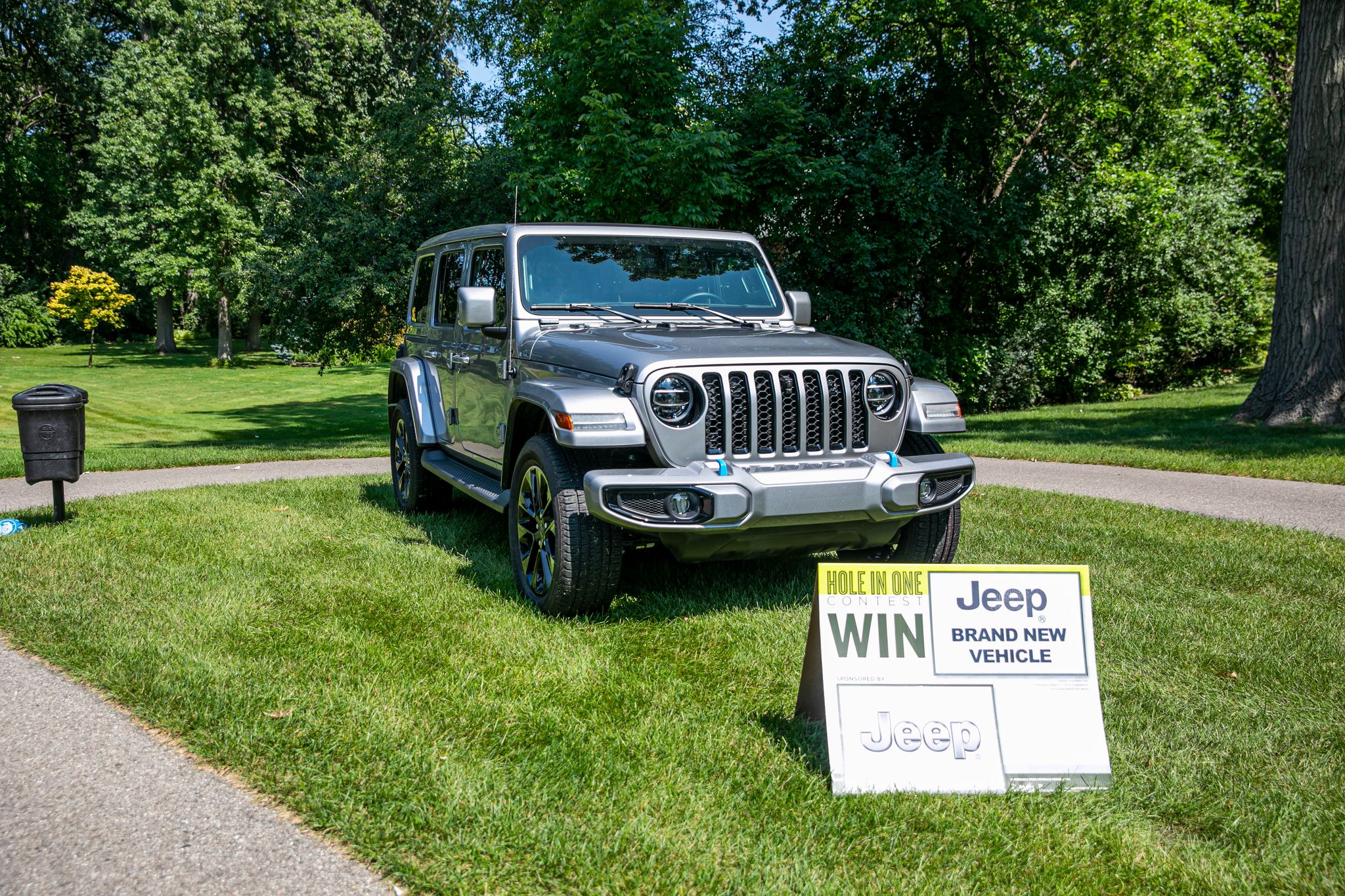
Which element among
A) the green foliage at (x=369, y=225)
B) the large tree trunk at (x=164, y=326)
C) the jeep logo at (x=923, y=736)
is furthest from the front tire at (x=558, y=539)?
the large tree trunk at (x=164, y=326)

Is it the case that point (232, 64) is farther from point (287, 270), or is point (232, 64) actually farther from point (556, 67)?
point (556, 67)

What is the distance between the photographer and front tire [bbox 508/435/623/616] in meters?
4.69

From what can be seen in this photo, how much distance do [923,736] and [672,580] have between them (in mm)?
2649

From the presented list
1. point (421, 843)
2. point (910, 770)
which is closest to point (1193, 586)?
point (910, 770)

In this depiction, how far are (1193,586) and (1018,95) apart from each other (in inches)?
626

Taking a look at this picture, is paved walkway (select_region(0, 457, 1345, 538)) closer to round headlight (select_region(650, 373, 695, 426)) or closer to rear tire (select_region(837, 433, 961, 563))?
rear tire (select_region(837, 433, 961, 563))

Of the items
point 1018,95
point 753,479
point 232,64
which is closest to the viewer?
point 753,479

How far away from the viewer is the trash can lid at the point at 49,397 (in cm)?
682

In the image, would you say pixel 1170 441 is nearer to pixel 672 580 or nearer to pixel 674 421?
pixel 672 580

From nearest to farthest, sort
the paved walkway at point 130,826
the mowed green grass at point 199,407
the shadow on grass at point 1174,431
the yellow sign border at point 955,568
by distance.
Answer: the paved walkway at point 130,826 < the yellow sign border at point 955,568 < the shadow on grass at point 1174,431 < the mowed green grass at point 199,407

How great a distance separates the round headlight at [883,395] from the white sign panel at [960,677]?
171 centimetres

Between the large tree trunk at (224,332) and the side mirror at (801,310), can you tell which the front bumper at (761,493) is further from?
the large tree trunk at (224,332)

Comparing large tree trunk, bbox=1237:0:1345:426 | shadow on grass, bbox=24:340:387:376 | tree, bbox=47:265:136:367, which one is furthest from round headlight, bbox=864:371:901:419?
tree, bbox=47:265:136:367

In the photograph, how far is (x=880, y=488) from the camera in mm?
4551
